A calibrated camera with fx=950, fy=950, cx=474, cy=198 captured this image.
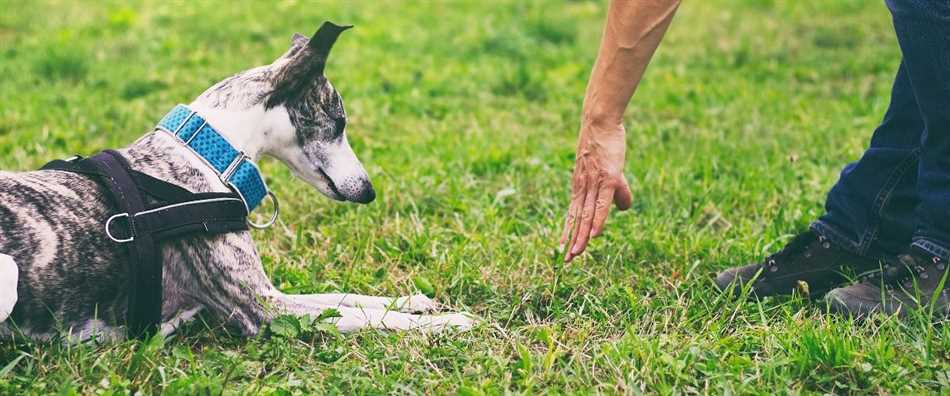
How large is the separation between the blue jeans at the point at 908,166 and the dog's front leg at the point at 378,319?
4.14 feet

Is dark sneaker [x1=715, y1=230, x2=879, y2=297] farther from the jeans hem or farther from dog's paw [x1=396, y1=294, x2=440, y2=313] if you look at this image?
dog's paw [x1=396, y1=294, x2=440, y2=313]

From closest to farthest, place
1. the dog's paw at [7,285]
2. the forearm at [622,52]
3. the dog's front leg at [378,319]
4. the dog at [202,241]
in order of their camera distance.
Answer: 1. the dog's paw at [7,285]
2. the dog at [202,241]
3. the forearm at [622,52]
4. the dog's front leg at [378,319]

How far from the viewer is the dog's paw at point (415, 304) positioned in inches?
117

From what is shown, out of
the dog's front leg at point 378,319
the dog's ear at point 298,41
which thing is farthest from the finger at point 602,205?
the dog's ear at point 298,41

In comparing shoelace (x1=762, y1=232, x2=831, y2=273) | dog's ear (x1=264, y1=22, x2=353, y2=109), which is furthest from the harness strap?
shoelace (x1=762, y1=232, x2=831, y2=273)

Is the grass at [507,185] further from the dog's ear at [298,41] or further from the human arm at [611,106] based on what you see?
the dog's ear at [298,41]

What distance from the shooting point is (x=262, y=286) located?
2771 mm

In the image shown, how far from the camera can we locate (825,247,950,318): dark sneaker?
8.93 ft

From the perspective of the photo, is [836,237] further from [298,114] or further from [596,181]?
[298,114]

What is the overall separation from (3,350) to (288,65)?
3.60 feet

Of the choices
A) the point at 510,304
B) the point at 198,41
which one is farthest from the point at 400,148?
the point at 198,41

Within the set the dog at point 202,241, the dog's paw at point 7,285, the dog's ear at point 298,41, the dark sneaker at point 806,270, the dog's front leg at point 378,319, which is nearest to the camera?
the dog's paw at point 7,285

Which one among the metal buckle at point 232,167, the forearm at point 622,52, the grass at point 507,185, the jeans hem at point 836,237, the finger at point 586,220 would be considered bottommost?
the grass at point 507,185

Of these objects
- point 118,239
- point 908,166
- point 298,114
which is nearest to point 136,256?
point 118,239
